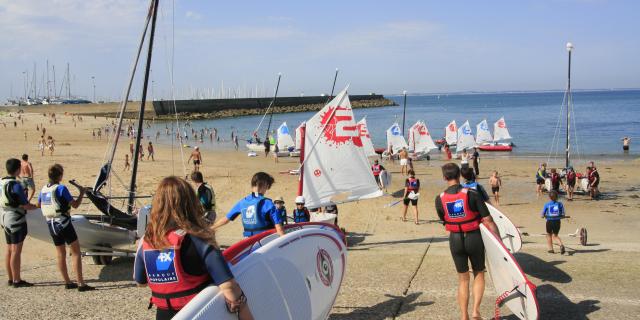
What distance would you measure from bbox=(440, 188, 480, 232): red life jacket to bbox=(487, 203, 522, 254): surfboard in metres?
2.49

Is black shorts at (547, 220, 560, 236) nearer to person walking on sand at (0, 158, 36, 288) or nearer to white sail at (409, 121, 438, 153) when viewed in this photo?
person walking on sand at (0, 158, 36, 288)

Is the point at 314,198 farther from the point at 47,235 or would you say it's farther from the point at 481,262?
the point at 481,262

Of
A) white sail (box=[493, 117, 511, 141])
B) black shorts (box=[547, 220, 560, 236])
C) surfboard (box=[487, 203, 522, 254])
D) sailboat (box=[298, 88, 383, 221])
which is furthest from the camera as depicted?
white sail (box=[493, 117, 511, 141])

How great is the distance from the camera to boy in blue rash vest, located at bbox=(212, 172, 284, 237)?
628 centimetres

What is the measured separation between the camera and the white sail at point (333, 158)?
Result: 13.0m

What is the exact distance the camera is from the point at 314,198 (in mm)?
13055

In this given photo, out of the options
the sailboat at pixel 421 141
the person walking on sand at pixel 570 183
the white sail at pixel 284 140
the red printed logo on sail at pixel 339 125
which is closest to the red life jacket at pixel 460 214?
the red printed logo on sail at pixel 339 125

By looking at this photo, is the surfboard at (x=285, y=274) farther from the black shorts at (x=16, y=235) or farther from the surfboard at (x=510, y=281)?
the black shorts at (x=16, y=235)

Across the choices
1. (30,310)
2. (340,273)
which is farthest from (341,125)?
(30,310)

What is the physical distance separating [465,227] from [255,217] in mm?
2389

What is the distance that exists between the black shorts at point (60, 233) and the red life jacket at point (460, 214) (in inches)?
192

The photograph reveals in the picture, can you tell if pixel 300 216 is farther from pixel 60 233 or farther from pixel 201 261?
pixel 201 261

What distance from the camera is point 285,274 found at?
15.9 ft

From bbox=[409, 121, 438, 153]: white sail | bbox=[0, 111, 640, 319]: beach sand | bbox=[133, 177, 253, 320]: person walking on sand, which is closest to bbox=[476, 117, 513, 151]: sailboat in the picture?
bbox=[409, 121, 438, 153]: white sail
